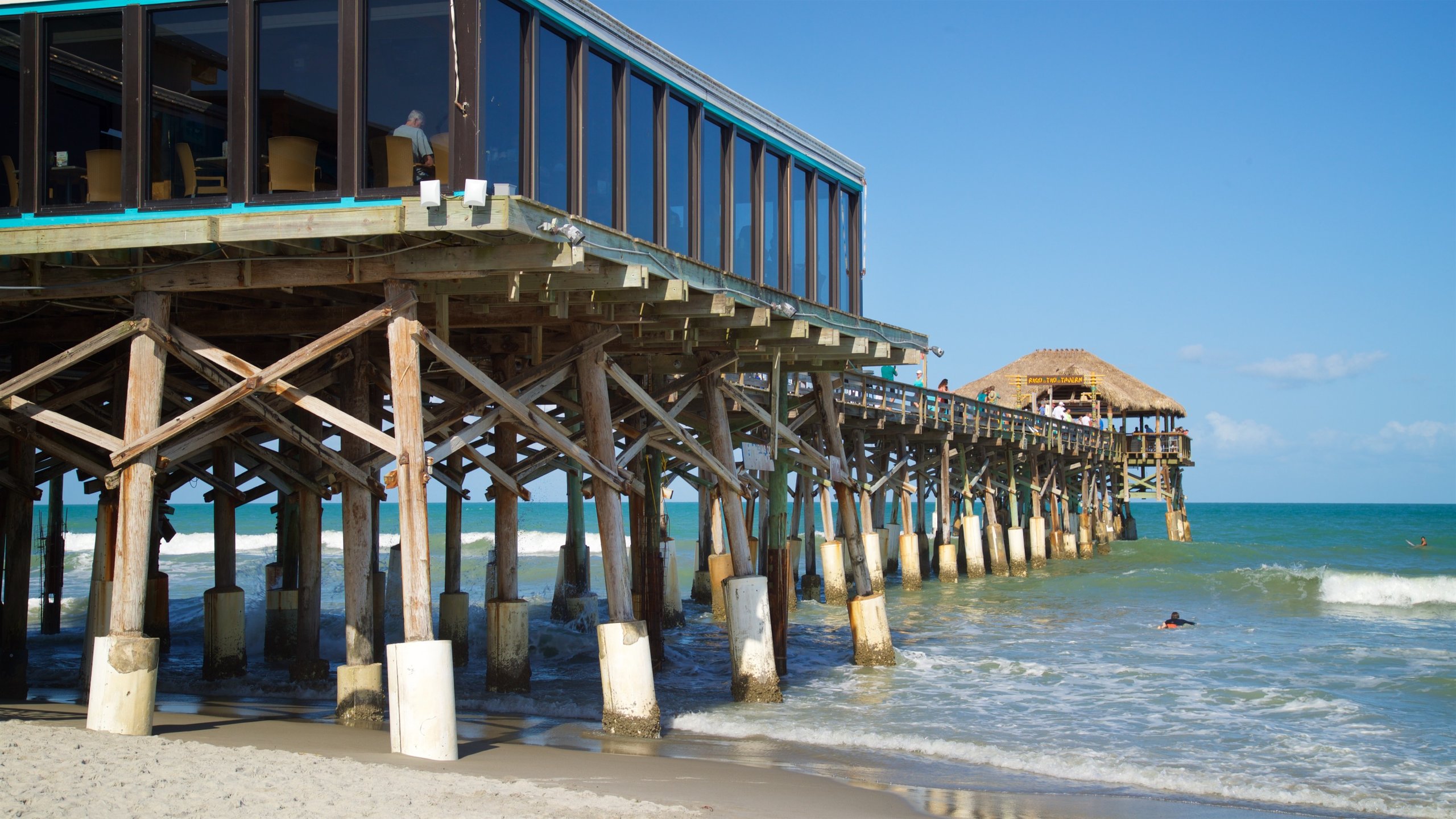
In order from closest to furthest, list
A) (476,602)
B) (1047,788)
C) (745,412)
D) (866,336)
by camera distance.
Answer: (1047,788), (866,336), (745,412), (476,602)

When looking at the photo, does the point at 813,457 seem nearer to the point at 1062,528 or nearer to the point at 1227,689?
the point at 1227,689

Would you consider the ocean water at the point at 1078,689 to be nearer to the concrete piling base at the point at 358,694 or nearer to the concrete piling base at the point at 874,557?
the concrete piling base at the point at 874,557

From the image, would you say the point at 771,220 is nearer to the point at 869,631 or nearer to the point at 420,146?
the point at 869,631

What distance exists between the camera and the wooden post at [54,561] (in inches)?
733

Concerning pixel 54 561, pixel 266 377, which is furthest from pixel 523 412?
pixel 54 561

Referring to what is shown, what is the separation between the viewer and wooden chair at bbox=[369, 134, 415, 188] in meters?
8.74

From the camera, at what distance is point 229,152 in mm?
8961

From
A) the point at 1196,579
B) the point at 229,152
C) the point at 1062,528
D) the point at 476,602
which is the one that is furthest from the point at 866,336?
the point at 1062,528

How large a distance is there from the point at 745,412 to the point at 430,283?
11183mm

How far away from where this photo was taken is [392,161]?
878 cm

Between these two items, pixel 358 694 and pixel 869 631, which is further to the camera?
pixel 869 631

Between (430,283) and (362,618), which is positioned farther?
(362,618)

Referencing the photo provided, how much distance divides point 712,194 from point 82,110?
18.8 feet

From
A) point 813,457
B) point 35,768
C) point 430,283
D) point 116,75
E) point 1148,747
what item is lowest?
point 1148,747
